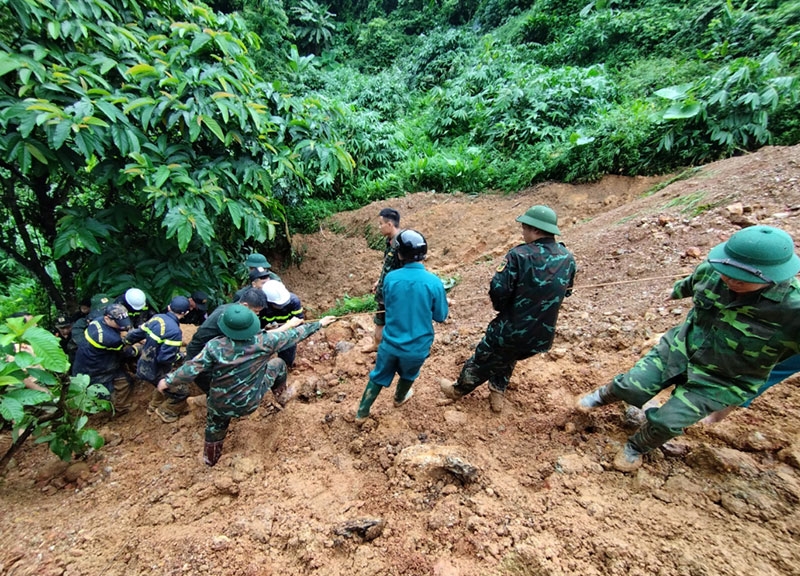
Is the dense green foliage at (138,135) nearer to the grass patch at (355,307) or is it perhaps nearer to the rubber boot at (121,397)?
the rubber boot at (121,397)

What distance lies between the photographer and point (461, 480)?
2.51 meters

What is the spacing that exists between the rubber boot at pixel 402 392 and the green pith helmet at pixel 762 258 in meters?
2.12

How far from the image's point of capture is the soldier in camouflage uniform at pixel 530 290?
2.60 metres

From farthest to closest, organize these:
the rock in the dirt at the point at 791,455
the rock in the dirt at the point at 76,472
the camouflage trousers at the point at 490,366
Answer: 1. the rock in the dirt at the point at 76,472
2. the camouflage trousers at the point at 490,366
3. the rock in the dirt at the point at 791,455

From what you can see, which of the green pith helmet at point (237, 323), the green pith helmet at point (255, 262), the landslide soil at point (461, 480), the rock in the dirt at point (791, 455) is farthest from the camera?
the green pith helmet at point (255, 262)

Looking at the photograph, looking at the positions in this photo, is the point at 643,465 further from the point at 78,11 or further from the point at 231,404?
the point at 78,11

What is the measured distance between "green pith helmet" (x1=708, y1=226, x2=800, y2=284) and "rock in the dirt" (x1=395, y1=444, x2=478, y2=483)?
1.75 meters

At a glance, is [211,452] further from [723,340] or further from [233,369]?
[723,340]

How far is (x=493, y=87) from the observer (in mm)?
10531

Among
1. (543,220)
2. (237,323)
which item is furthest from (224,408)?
(543,220)

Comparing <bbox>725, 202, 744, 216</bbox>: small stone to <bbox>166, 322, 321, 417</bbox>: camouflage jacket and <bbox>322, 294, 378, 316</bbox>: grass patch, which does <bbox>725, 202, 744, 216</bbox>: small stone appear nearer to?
<bbox>322, 294, 378, 316</bbox>: grass patch

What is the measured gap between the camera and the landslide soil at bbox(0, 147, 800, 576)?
2065 mm

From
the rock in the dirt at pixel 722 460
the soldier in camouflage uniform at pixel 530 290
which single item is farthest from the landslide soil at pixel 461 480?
the soldier in camouflage uniform at pixel 530 290

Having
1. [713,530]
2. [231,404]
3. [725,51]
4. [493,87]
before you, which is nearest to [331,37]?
[493,87]
